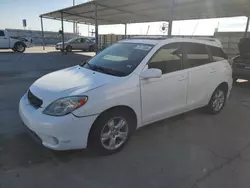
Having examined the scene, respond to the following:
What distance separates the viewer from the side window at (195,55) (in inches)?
Result: 153

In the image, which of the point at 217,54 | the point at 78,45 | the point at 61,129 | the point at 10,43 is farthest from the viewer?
the point at 78,45

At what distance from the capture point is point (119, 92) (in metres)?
2.85

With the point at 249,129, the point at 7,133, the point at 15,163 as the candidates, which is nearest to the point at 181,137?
the point at 249,129

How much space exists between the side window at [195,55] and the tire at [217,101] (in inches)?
29.4

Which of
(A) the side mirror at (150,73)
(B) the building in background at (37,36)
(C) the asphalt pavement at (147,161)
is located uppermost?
(B) the building in background at (37,36)

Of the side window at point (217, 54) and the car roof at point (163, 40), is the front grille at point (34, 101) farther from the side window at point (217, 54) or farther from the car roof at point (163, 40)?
the side window at point (217, 54)

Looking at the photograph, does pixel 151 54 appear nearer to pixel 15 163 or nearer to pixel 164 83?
pixel 164 83

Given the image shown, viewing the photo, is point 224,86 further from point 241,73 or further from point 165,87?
point 241,73

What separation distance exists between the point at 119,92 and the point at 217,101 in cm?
275

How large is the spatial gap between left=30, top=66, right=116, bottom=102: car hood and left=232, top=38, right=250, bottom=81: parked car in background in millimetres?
6349

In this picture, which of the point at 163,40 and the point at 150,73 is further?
the point at 163,40

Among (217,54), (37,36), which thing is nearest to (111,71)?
(217,54)

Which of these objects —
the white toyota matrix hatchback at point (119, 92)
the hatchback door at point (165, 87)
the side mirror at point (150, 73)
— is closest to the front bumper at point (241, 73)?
the white toyota matrix hatchback at point (119, 92)

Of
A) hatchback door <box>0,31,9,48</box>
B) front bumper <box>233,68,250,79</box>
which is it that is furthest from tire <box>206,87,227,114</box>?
hatchback door <box>0,31,9,48</box>
